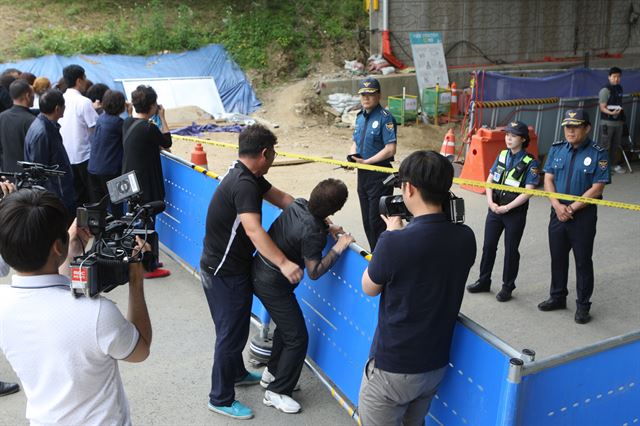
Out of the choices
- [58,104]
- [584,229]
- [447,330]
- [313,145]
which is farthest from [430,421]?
[313,145]

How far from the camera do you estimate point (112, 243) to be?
2475mm

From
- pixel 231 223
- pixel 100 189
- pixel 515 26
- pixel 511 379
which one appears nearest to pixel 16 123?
pixel 100 189

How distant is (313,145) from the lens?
1498 cm

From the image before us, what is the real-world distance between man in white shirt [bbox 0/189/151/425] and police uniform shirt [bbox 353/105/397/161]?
478cm

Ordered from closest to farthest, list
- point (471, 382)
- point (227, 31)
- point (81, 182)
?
point (471, 382) < point (81, 182) < point (227, 31)

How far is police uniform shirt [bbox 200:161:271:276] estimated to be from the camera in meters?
3.72

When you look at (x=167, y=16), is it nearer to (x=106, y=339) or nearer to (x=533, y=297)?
(x=533, y=297)

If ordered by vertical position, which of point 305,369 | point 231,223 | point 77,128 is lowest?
point 305,369

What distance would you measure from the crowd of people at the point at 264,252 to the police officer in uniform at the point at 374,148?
0.06 ft

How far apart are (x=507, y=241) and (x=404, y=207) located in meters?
3.23

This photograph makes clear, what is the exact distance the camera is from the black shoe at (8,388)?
4.34 m

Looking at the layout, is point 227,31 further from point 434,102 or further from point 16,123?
point 16,123

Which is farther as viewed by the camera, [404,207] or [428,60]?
[428,60]

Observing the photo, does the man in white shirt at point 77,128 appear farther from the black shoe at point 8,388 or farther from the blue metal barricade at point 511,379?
the blue metal barricade at point 511,379
